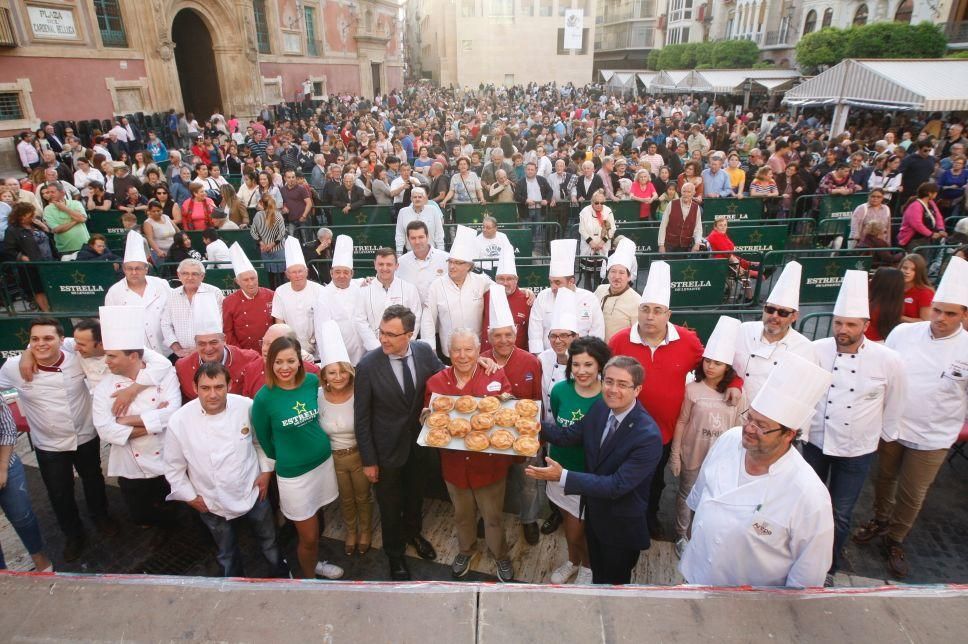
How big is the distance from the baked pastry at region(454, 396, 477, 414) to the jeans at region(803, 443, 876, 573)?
2.33 metres

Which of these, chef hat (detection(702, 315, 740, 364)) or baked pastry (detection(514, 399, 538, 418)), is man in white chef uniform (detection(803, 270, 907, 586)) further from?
baked pastry (detection(514, 399, 538, 418))

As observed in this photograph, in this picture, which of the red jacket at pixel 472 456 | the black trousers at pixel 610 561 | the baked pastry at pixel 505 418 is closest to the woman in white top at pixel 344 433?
the red jacket at pixel 472 456

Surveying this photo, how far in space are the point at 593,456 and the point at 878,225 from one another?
646 centimetres

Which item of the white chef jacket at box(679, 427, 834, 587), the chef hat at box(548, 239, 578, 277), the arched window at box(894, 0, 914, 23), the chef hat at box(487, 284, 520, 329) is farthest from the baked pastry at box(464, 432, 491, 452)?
the arched window at box(894, 0, 914, 23)

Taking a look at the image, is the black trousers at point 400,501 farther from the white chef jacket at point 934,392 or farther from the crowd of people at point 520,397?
the white chef jacket at point 934,392

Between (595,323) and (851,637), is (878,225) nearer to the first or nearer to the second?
(595,323)

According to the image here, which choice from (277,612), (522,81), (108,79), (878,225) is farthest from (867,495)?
(522,81)

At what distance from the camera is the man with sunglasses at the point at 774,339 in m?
3.63

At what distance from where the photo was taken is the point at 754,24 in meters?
49.9

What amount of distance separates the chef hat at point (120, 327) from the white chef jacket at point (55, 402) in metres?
0.47

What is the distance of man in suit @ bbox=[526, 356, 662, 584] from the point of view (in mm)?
3012

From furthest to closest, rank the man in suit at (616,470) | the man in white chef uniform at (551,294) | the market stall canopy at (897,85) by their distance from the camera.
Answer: the market stall canopy at (897,85) → the man in white chef uniform at (551,294) → the man in suit at (616,470)

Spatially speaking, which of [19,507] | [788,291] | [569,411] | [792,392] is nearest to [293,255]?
[19,507]

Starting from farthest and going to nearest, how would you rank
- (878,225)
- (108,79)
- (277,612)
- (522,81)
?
1. (522,81)
2. (108,79)
3. (878,225)
4. (277,612)
